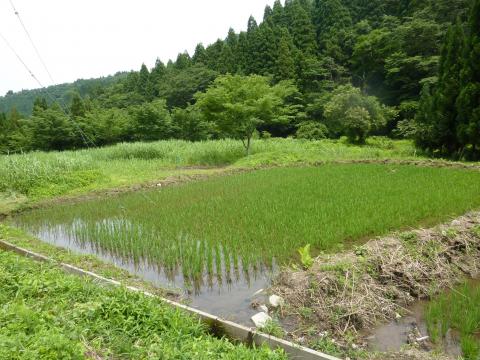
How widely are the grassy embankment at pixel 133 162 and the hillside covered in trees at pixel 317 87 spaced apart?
141 centimetres

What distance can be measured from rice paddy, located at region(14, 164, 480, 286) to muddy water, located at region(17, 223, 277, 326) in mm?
108

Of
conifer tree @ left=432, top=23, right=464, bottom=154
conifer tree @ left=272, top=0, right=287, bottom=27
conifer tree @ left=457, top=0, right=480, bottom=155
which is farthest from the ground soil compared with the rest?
conifer tree @ left=272, top=0, right=287, bottom=27

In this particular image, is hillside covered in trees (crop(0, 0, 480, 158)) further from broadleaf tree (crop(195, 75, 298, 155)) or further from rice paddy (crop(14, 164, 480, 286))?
rice paddy (crop(14, 164, 480, 286))

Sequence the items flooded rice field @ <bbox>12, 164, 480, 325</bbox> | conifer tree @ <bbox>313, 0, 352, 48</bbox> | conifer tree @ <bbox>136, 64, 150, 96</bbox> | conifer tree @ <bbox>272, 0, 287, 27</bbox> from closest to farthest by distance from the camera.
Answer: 1. flooded rice field @ <bbox>12, 164, 480, 325</bbox>
2. conifer tree @ <bbox>313, 0, 352, 48</bbox>
3. conifer tree @ <bbox>272, 0, 287, 27</bbox>
4. conifer tree @ <bbox>136, 64, 150, 96</bbox>

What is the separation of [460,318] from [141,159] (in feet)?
56.9

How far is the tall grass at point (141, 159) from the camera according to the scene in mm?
13266

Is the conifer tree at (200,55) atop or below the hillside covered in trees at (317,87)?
atop

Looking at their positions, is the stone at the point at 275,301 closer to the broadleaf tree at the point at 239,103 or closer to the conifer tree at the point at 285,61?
the broadleaf tree at the point at 239,103

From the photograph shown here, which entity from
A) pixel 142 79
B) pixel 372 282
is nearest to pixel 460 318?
pixel 372 282

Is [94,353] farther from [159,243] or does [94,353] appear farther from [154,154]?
[154,154]

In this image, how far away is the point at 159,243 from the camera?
6781mm

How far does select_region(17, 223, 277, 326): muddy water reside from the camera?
4.62 meters

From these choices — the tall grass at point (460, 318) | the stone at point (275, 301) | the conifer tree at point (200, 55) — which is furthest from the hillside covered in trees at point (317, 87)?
the stone at point (275, 301)

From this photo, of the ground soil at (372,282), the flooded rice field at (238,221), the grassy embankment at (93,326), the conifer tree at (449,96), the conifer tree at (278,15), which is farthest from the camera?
the conifer tree at (278,15)
